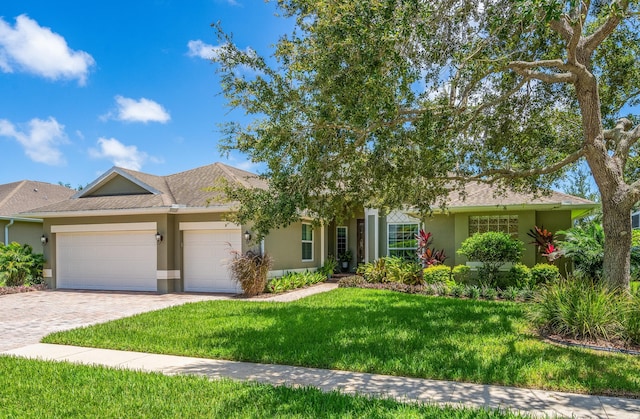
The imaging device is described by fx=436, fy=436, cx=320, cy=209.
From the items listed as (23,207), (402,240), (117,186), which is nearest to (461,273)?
(402,240)

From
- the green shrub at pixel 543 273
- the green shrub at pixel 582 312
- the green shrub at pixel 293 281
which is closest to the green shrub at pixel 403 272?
the green shrub at pixel 293 281

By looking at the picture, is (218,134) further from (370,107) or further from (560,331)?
(560,331)

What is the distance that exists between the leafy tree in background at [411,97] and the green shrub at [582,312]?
3.26 feet

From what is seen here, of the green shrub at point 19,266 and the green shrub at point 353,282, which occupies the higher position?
the green shrub at point 19,266

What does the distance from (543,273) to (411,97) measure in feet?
30.4

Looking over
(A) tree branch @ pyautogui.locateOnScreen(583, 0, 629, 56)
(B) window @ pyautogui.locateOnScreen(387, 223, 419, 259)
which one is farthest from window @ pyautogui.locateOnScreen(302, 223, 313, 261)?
(A) tree branch @ pyautogui.locateOnScreen(583, 0, 629, 56)

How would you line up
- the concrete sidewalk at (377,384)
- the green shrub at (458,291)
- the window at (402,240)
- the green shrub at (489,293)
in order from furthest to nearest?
1. the window at (402,240)
2. the green shrub at (458,291)
3. the green shrub at (489,293)
4. the concrete sidewalk at (377,384)

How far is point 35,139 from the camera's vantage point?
32.4 m

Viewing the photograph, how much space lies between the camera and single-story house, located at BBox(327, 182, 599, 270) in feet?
49.5

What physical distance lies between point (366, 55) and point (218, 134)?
3461 millimetres

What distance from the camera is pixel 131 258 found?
52.0 ft

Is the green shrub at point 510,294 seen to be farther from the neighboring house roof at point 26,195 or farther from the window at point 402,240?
the neighboring house roof at point 26,195

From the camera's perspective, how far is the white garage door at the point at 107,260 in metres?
15.7

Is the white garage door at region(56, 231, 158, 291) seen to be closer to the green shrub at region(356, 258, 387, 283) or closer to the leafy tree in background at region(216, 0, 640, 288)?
the green shrub at region(356, 258, 387, 283)
